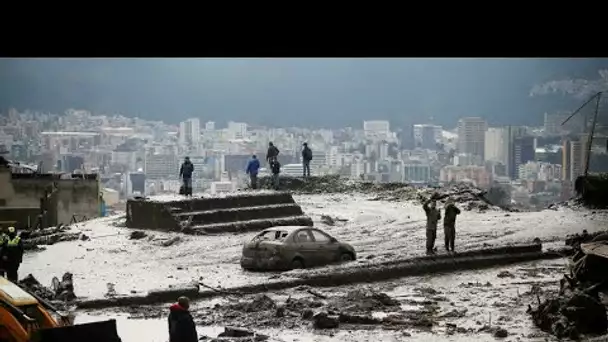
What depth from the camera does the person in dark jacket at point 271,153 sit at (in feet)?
36.5

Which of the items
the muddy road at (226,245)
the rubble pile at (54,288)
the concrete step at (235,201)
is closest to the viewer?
the rubble pile at (54,288)

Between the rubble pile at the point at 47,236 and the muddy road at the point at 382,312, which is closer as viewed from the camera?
the muddy road at the point at 382,312

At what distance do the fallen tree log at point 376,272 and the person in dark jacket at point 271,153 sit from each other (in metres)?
1.91

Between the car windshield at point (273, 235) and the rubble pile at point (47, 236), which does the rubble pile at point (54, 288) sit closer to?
the rubble pile at point (47, 236)

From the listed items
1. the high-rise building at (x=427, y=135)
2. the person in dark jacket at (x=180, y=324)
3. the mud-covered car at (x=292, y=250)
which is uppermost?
the high-rise building at (x=427, y=135)

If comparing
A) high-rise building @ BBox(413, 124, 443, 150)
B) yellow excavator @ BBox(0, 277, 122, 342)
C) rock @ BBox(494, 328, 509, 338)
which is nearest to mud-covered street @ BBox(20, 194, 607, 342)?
rock @ BBox(494, 328, 509, 338)

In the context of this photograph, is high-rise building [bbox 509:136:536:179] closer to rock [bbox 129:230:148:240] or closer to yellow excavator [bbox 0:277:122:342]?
rock [bbox 129:230:148:240]

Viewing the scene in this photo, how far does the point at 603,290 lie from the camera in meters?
8.90

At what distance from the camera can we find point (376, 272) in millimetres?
9953

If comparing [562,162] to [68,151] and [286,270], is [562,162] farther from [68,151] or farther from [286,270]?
[68,151]

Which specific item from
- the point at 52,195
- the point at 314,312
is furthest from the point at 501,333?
the point at 52,195

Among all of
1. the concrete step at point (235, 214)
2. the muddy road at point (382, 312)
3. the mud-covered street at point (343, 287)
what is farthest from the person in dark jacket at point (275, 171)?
the muddy road at point (382, 312)

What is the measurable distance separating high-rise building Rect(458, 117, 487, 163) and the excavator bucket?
4604 mm
